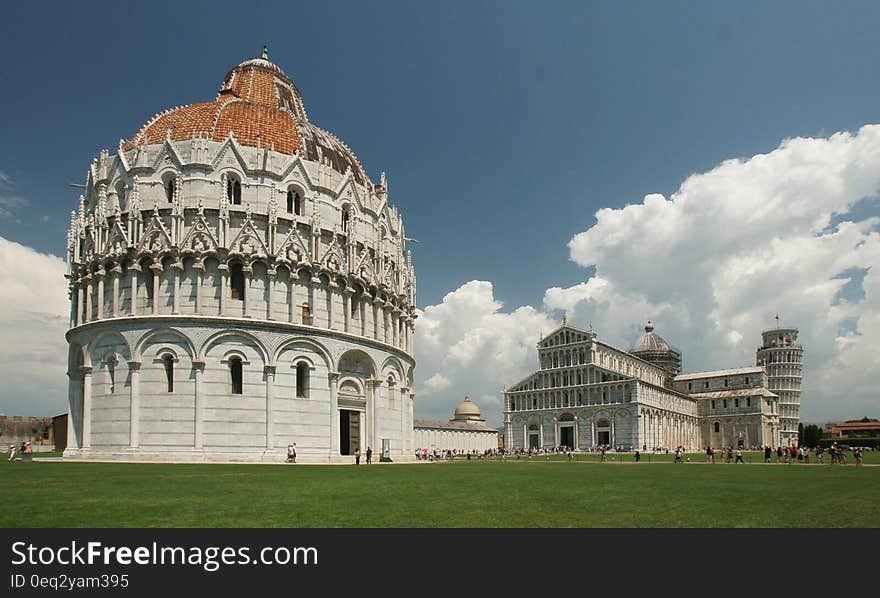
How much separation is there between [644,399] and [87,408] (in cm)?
8880

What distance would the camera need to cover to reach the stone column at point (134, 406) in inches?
1607

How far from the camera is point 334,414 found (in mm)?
45750

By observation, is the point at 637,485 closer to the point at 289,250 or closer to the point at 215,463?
the point at 215,463

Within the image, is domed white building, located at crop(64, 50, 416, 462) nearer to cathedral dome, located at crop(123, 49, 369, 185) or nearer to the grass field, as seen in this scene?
cathedral dome, located at crop(123, 49, 369, 185)

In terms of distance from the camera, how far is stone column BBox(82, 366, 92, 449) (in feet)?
139

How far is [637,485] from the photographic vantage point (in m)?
24.3

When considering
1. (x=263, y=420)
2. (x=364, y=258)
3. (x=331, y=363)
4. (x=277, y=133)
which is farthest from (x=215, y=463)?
(x=277, y=133)

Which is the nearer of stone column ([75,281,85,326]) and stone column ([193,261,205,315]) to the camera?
stone column ([193,261,205,315])

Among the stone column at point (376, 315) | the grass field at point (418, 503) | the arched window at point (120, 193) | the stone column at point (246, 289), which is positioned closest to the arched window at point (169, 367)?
the stone column at point (246, 289)

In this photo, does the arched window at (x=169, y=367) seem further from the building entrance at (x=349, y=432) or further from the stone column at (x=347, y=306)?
the stone column at (x=347, y=306)

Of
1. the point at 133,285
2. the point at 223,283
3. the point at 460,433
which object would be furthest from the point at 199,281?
the point at 460,433

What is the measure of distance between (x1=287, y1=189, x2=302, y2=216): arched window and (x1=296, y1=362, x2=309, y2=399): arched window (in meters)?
10.4

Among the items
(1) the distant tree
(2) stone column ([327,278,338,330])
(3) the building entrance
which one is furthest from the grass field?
(1) the distant tree
